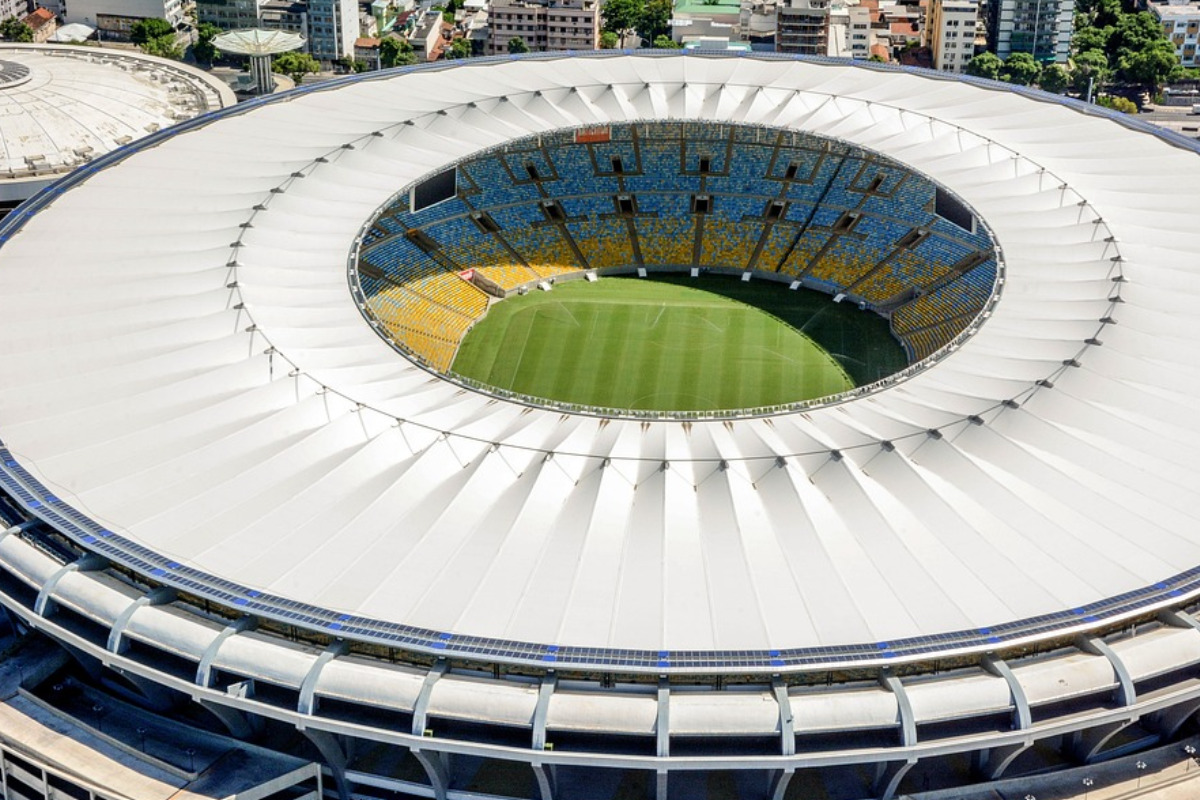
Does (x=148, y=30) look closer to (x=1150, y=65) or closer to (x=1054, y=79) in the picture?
(x=1054, y=79)

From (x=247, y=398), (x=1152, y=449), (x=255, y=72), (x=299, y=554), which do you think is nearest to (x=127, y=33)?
(x=255, y=72)

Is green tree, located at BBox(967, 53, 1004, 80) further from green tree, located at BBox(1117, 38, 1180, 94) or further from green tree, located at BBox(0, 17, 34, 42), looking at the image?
green tree, located at BBox(0, 17, 34, 42)

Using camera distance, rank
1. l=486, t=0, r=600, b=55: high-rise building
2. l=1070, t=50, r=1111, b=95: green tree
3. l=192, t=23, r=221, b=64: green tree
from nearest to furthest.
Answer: l=1070, t=50, r=1111, b=95: green tree → l=192, t=23, r=221, b=64: green tree → l=486, t=0, r=600, b=55: high-rise building

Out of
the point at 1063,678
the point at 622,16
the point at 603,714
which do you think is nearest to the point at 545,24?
the point at 622,16

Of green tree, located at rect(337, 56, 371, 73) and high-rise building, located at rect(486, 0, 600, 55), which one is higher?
high-rise building, located at rect(486, 0, 600, 55)

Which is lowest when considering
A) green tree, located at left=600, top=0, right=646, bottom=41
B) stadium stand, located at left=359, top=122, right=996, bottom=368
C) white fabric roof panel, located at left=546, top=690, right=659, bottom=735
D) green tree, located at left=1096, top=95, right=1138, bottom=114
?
white fabric roof panel, located at left=546, top=690, right=659, bottom=735

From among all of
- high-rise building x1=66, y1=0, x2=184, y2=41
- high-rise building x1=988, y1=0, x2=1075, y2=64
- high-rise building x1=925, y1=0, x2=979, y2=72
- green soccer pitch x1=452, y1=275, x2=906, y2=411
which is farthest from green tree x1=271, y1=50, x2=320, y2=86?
high-rise building x1=988, y1=0, x2=1075, y2=64

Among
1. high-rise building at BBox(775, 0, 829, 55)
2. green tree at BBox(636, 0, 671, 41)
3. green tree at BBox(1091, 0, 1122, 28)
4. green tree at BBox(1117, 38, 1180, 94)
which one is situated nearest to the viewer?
green tree at BBox(1117, 38, 1180, 94)
